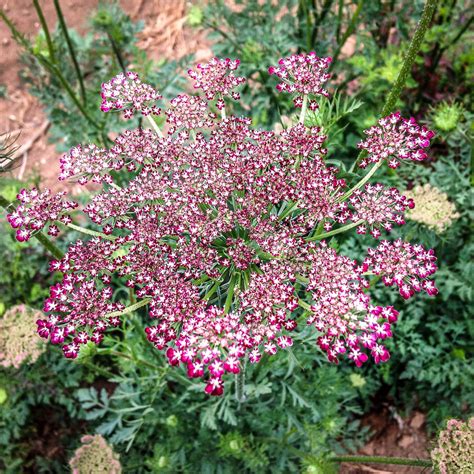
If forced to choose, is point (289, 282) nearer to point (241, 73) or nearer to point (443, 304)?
point (443, 304)

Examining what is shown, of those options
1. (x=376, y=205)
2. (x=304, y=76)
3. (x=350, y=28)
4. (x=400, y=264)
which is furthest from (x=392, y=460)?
(x=350, y=28)

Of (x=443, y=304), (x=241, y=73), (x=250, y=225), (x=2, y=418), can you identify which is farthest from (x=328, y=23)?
(x=2, y=418)

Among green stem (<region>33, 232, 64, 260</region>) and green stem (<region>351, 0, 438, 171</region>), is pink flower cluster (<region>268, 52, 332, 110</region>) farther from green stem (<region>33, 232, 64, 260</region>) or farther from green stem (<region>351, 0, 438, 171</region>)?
green stem (<region>33, 232, 64, 260</region>)

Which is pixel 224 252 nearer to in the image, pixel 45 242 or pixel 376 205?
pixel 376 205

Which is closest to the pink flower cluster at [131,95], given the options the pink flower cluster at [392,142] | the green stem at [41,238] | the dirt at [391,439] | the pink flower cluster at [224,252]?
the pink flower cluster at [224,252]

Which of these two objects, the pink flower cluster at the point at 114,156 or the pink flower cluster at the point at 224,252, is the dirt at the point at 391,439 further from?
the pink flower cluster at the point at 114,156

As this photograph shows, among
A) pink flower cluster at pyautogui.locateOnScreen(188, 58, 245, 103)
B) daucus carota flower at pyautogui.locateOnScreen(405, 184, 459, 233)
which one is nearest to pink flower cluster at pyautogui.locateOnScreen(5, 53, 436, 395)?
pink flower cluster at pyautogui.locateOnScreen(188, 58, 245, 103)
